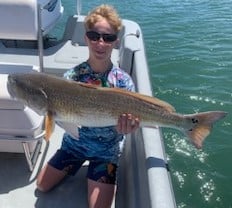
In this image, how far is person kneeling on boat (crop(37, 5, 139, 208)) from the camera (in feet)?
10.6

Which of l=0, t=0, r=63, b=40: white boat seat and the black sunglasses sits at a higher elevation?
the black sunglasses

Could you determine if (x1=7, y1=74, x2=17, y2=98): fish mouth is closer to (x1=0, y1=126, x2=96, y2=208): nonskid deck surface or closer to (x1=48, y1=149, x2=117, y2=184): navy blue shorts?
(x1=48, y1=149, x2=117, y2=184): navy blue shorts

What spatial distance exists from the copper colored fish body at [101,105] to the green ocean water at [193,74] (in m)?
2.39

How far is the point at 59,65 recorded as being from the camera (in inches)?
206

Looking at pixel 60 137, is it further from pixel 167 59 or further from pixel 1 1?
pixel 167 59

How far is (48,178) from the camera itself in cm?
359

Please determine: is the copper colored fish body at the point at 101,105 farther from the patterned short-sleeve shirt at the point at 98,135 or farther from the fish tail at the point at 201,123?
the patterned short-sleeve shirt at the point at 98,135

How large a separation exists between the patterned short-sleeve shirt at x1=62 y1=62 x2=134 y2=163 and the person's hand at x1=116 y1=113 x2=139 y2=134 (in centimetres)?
39

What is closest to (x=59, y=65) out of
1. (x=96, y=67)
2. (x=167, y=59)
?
(x=96, y=67)

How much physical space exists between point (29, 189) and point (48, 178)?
218 mm

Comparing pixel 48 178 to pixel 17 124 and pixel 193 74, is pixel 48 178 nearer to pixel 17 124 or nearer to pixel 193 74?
pixel 17 124

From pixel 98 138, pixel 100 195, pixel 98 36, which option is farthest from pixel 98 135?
pixel 98 36

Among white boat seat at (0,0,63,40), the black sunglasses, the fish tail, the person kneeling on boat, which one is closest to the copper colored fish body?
the fish tail

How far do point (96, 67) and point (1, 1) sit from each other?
1.81m
